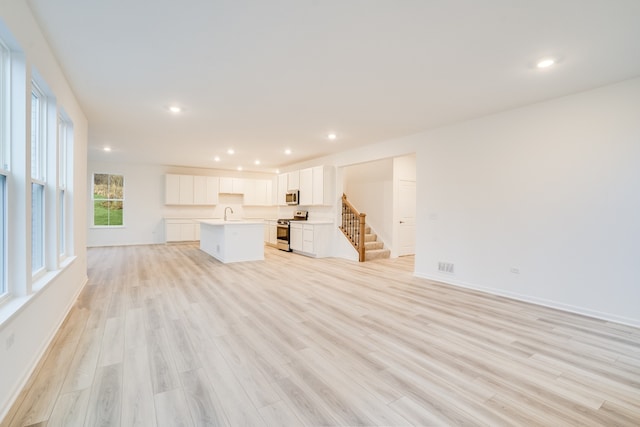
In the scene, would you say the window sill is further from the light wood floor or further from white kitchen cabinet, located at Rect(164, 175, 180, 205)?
white kitchen cabinet, located at Rect(164, 175, 180, 205)

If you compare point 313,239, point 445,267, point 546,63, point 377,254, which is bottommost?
point 377,254

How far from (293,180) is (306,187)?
780mm

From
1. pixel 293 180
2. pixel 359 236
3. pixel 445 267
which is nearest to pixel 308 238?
pixel 359 236

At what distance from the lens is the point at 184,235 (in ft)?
32.6

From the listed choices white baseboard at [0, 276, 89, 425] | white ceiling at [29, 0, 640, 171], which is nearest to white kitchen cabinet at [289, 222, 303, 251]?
white ceiling at [29, 0, 640, 171]

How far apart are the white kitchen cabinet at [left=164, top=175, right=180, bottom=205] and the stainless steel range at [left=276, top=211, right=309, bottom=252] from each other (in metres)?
3.69

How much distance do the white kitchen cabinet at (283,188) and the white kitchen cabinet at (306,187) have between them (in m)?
0.91

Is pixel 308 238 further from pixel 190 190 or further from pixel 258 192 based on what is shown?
pixel 190 190

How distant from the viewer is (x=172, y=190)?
31.8 ft

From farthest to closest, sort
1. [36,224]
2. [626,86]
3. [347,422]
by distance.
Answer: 1. [626,86]
2. [36,224]
3. [347,422]

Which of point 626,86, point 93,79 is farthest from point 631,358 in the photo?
point 93,79

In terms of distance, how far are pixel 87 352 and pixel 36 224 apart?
1.38 meters

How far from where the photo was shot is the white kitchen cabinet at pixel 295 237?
26.4 ft

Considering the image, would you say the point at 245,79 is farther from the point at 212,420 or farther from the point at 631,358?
the point at 631,358
